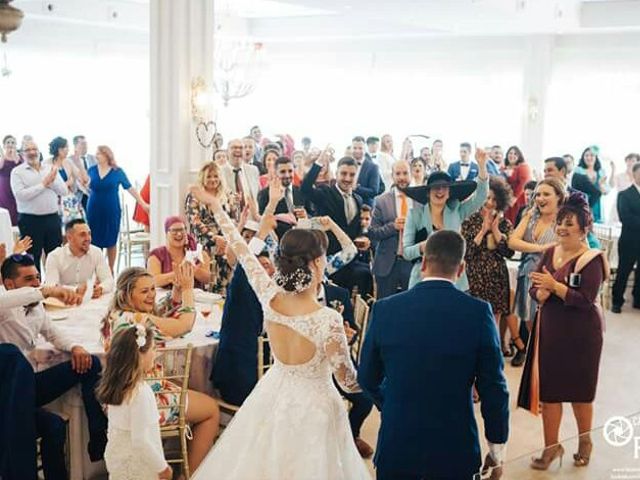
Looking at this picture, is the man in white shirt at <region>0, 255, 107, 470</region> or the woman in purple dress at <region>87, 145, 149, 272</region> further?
the woman in purple dress at <region>87, 145, 149, 272</region>

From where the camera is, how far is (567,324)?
4098 millimetres

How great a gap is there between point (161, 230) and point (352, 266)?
8.24 ft

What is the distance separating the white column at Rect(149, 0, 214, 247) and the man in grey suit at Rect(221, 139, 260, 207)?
12.1 inches

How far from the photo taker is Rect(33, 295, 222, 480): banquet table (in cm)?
402

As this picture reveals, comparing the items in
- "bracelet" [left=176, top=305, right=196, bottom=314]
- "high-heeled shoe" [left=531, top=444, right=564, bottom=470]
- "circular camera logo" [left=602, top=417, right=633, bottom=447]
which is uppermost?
"bracelet" [left=176, top=305, right=196, bottom=314]

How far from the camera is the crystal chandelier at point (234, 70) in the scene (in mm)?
12344

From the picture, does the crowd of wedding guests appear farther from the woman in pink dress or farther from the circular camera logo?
the woman in pink dress

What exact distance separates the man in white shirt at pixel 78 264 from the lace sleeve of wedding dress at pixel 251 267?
1885 millimetres

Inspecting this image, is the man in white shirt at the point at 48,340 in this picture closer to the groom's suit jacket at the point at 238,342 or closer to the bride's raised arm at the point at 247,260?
the groom's suit jacket at the point at 238,342

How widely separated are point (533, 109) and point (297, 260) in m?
11.3

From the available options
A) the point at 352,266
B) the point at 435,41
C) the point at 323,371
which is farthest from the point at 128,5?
the point at 323,371

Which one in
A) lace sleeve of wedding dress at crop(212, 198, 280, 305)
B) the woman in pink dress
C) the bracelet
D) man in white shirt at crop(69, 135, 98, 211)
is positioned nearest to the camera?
lace sleeve of wedding dress at crop(212, 198, 280, 305)

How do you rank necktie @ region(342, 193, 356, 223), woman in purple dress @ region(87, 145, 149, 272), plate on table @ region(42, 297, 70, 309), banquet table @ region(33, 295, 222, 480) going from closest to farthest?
banquet table @ region(33, 295, 222, 480), plate on table @ region(42, 297, 70, 309), necktie @ region(342, 193, 356, 223), woman in purple dress @ region(87, 145, 149, 272)

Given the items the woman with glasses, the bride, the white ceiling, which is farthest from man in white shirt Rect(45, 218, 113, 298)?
the white ceiling
